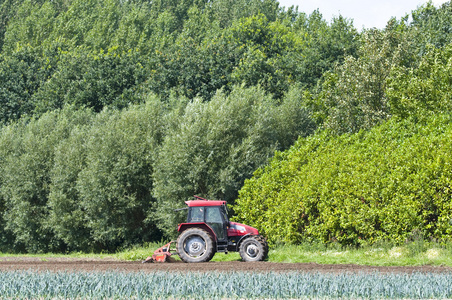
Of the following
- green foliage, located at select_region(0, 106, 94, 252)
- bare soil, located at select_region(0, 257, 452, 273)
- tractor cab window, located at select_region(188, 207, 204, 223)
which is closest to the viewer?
bare soil, located at select_region(0, 257, 452, 273)

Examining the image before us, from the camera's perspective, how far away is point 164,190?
26.3 metres

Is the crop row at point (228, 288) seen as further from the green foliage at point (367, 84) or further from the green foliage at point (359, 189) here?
the green foliage at point (367, 84)

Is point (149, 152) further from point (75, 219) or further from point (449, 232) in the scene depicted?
point (449, 232)

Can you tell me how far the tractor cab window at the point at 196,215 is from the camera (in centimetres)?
1809

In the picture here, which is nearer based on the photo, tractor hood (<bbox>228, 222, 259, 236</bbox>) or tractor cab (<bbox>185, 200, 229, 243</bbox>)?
tractor cab (<bbox>185, 200, 229, 243</bbox>)

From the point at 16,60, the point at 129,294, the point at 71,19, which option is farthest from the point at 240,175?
the point at 71,19

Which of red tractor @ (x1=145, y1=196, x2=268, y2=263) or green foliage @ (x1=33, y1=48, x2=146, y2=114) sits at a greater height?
green foliage @ (x1=33, y1=48, x2=146, y2=114)

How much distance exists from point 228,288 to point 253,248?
7454 mm

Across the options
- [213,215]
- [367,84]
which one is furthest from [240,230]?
[367,84]

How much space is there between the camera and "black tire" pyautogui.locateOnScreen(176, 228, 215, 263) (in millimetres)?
17500

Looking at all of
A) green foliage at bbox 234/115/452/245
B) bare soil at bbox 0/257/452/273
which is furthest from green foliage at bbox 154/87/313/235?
bare soil at bbox 0/257/452/273

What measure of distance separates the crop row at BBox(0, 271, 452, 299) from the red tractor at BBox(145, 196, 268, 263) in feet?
21.7

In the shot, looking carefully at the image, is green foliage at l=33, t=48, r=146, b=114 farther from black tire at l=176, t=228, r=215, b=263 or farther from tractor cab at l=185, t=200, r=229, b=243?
black tire at l=176, t=228, r=215, b=263

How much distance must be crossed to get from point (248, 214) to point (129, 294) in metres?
14.9
